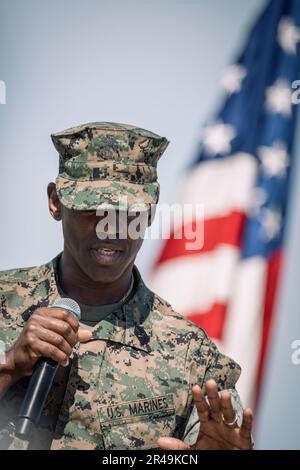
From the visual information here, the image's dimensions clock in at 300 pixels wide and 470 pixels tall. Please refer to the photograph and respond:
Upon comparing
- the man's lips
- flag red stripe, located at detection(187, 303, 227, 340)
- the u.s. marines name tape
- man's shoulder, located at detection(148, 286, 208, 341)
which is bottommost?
flag red stripe, located at detection(187, 303, 227, 340)

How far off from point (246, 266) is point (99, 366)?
160 cm

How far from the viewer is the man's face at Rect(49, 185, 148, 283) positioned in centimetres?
280

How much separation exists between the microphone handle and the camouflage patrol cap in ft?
2.38

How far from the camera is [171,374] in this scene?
2963 millimetres

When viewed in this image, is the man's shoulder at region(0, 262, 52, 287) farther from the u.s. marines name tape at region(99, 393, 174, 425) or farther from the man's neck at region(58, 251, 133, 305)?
the u.s. marines name tape at region(99, 393, 174, 425)

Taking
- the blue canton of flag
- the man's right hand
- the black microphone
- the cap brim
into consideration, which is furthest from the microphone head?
the blue canton of flag

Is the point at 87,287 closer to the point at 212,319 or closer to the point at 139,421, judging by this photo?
the point at 139,421

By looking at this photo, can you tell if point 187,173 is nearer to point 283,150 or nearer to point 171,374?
point 283,150

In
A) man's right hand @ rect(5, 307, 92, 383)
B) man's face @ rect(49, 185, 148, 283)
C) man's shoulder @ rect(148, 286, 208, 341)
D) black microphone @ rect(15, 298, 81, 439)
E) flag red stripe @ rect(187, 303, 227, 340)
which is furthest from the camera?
flag red stripe @ rect(187, 303, 227, 340)

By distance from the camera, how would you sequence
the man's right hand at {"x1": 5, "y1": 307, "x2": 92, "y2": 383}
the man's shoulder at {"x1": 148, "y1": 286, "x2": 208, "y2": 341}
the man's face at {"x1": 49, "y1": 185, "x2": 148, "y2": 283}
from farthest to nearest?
the man's shoulder at {"x1": 148, "y1": 286, "x2": 208, "y2": 341}, the man's face at {"x1": 49, "y1": 185, "x2": 148, "y2": 283}, the man's right hand at {"x1": 5, "y1": 307, "x2": 92, "y2": 383}

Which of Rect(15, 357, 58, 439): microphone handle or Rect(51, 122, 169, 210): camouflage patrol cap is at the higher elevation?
Rect(51, 122, 169, 210): camouflage patrol cap

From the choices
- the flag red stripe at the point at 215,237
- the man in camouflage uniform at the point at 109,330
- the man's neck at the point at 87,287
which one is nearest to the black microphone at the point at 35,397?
the man in camouflage uniform at the point at 109,330

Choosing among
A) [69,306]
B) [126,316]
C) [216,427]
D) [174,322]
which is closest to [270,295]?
[174,322]
